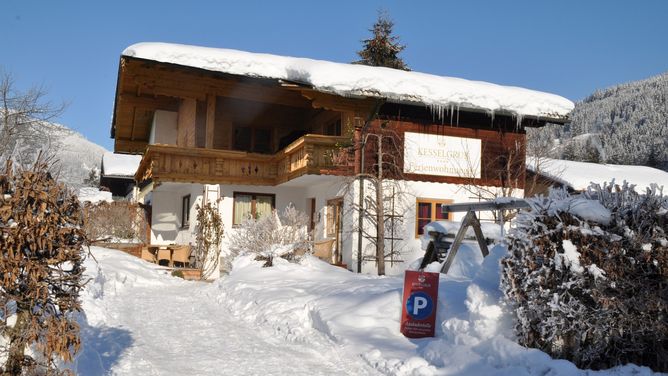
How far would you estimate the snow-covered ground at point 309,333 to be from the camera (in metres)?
6.30

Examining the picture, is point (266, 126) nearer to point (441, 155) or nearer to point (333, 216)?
point (333, 216)

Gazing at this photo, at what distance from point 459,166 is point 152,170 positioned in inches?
381

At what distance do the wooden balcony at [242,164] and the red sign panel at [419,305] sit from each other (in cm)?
928

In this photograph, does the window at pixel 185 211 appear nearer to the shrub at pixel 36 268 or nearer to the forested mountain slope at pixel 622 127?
the shrub at pixel 36 268

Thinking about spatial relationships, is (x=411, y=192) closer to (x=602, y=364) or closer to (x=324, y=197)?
(x=324, y=197)

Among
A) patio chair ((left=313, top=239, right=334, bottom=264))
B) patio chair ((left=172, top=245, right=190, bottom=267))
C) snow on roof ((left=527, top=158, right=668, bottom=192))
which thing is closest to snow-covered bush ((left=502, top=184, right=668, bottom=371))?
patio chair ((left=313, top=239, right=334, bottom=264))

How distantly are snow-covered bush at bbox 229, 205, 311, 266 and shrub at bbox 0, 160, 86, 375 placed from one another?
10232 millimetres

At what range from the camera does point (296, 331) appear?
8.48 meters

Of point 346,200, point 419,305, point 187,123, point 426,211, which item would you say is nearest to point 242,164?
point 187,123

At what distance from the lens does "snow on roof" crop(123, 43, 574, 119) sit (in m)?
17.2

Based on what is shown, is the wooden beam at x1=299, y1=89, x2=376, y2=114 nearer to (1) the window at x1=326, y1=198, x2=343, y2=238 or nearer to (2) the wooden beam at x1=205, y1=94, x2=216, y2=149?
(1) the window at x1=326, y1=198, x2=343, y2=238

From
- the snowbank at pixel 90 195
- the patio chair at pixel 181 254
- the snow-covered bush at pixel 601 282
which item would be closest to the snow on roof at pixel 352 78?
the snowbank at pixel 90 195

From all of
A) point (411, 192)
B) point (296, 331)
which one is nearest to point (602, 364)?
point (296, 331)

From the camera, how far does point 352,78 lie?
17.5 meters
